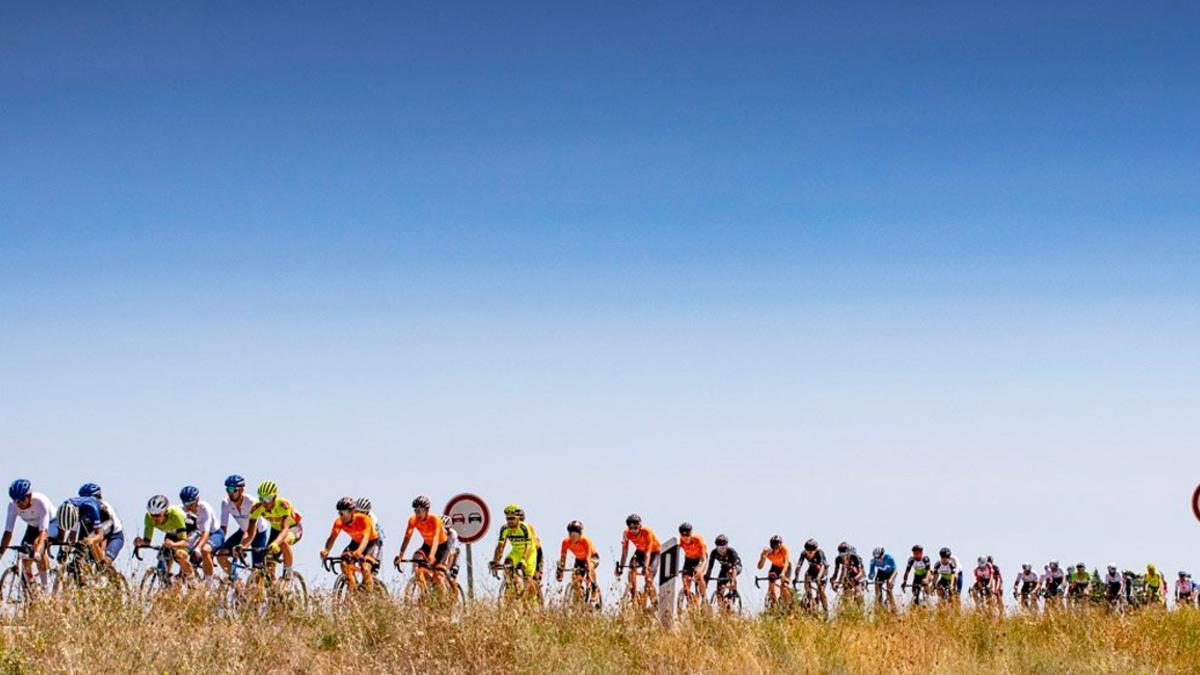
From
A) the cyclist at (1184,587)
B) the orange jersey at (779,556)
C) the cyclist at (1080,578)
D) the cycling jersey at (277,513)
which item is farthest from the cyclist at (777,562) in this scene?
the cyclist at (1184,587)

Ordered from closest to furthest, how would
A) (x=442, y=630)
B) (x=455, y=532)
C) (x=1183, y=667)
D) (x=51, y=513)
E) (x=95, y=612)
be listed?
(x=95, y=612), (x=442, y=630), (x=1183, y=667), (x=51, y=513), (x=455, y=532)

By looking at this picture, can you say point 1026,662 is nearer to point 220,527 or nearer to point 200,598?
point 200,598

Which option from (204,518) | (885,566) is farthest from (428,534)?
(885,566)

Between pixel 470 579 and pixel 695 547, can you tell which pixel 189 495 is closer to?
pixel 470 579

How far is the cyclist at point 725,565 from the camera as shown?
942 inches

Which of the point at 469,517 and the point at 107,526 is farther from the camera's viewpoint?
the point at 469,517

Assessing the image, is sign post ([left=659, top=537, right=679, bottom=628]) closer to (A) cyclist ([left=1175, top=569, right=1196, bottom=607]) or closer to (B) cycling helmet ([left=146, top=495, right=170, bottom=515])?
(B) cycling helmet ([left=146, top=495, right=170, bottom=515])

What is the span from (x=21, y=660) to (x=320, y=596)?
15.3ft

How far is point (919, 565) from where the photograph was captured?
33062 millimetres

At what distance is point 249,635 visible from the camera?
1336cm

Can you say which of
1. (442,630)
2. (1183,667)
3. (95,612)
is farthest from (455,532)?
(1183,667)

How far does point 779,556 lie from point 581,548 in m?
5.94

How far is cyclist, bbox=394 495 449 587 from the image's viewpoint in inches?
753

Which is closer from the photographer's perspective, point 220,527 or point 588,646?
point 588,646
